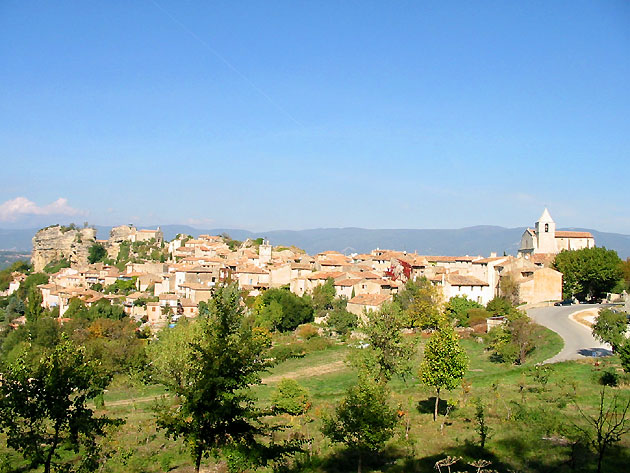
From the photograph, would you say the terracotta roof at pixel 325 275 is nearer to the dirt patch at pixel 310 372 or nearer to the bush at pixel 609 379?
the dirt patch at pixel 310 372

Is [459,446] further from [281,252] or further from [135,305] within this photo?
[281,252]

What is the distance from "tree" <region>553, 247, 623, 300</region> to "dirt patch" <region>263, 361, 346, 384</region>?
29469 millimetres

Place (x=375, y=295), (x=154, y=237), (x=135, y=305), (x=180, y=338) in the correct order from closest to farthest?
(x=180, y=338), (x=375, y=295), (x=135, y=305), (x=154, y=237)

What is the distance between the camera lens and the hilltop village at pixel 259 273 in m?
51.9

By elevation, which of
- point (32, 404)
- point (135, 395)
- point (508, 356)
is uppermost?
point (32, 404)

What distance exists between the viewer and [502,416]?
18531mm

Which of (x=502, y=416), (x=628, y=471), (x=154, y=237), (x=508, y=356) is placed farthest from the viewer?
(x=154, y=237)

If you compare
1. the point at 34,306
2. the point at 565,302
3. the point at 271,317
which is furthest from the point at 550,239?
the point at 34,306

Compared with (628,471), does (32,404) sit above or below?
above

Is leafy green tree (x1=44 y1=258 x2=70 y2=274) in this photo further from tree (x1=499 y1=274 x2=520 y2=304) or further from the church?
the church

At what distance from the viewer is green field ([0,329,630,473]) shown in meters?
14.1

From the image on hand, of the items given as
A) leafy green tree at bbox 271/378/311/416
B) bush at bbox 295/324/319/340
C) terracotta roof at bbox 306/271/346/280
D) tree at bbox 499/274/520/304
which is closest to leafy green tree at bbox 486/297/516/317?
tree at bbox 499/274/520/304

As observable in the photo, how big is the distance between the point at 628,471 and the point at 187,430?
1065 cm

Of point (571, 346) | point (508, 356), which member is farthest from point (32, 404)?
point (571, 346)
